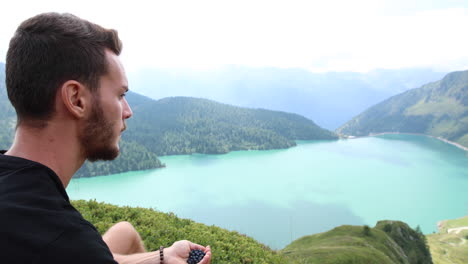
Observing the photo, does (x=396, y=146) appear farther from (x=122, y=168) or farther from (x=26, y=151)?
A: (x=26, y=151)

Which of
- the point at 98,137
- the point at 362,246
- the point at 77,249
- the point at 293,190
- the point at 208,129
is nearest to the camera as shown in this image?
the point at 77,249

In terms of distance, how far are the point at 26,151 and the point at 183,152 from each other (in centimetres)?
14215

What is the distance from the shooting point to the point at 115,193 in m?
80.4

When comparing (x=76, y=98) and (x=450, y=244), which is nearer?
(x=76, y=98)

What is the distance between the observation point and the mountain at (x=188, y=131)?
382 feet

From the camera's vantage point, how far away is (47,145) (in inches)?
67.9

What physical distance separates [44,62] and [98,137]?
50cm

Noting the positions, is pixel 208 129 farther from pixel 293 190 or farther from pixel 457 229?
pixel 457 229

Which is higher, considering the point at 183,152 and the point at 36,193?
the point at 36,193

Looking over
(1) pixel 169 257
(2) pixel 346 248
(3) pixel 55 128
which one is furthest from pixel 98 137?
(2) pixel 346 248

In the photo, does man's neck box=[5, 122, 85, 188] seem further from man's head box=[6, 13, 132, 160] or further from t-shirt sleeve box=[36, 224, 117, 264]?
t-shirt sleeve box=[36, 224, 117, 264]

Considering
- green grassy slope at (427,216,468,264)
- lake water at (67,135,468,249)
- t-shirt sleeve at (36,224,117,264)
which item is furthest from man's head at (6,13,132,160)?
green grassy slope at (427,216,468,264)

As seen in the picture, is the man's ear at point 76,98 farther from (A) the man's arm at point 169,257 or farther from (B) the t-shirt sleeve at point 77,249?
(A) the man's arm at point 169,257

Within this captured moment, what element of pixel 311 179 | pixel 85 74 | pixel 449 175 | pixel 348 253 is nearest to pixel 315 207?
pixel 311 179
